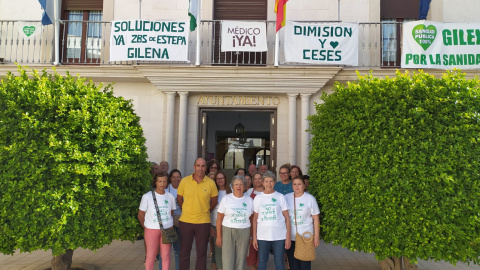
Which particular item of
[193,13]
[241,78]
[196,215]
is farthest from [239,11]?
[196,215]

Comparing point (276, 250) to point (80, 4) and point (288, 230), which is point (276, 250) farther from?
point (80, 4)

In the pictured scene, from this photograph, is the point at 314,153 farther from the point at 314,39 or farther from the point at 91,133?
the point at 314,39

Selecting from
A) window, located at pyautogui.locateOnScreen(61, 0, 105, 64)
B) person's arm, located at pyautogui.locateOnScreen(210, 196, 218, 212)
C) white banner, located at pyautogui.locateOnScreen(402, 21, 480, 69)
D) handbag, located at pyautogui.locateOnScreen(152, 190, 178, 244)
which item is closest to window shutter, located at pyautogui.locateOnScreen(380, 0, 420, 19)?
white banner, located at pyautogui.locateOnScreen(402, 21, 480, 69)

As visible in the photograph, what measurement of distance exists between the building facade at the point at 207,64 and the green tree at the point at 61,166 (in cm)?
399

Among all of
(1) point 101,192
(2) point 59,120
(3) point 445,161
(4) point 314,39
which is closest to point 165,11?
(4) point 314,39

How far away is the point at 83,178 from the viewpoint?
4.51m

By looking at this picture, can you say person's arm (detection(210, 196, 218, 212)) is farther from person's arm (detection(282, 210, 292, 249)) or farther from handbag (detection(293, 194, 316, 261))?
handbag (detection(293, 194, 316, 261))

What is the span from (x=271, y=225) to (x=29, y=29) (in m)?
8.47

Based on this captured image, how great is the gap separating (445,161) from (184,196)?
3318 mm

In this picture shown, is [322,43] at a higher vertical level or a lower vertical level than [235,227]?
higher

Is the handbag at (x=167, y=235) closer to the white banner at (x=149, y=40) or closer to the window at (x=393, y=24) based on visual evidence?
the white banner at (x=149, y=40)

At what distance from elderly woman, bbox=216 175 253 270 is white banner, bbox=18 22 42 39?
773 centimetres

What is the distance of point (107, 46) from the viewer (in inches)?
372

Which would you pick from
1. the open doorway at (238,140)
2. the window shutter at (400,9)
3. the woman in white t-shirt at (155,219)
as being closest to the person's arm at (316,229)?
the woman in white t-shirt at (155,219)
